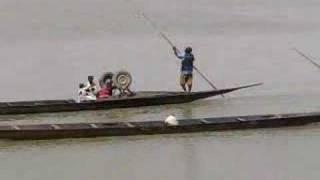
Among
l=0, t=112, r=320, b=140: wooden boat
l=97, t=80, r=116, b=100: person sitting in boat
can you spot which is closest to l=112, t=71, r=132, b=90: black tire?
l=97, t=80, r=116, b=100: person sitting in boat

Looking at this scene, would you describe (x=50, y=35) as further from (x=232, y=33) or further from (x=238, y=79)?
(x=238, y=79)

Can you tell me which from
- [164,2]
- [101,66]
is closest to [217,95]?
[101,66]

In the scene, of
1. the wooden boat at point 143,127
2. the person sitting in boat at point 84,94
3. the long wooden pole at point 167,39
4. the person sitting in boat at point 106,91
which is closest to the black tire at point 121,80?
the person sitting in boat at point 106,91

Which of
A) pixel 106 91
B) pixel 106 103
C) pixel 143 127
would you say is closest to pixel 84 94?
pixel 106 91

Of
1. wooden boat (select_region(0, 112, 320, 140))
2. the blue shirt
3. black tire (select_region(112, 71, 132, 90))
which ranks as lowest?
wooden boat (select_region(0, 112, 320, 140))

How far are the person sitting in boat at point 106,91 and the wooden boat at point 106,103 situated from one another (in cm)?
16

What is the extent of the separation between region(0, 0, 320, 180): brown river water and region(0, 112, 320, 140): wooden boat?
13 cm

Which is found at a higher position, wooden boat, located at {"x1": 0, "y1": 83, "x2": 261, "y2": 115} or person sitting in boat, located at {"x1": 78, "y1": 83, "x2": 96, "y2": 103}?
person sitting in boat, located at {"x1": 78, "y1": 83, "x2": 96, "y2": 103}

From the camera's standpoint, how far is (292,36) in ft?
94.4

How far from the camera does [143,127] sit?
14984 mm

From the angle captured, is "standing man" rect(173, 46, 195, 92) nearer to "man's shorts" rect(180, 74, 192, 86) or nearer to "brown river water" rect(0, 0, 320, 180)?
"man's shorts" rect(180, 74, 192, 86)

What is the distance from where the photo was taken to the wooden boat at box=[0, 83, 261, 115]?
1700 cm

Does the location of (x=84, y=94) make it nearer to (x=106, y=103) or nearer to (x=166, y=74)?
(x=106, y=103)

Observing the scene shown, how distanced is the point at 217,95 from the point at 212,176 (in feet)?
16.7
